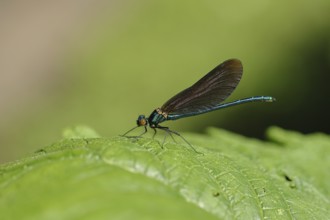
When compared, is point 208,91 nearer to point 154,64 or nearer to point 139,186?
point 139,186

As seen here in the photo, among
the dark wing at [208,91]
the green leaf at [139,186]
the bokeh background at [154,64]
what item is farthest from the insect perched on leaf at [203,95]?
the bokeh background at [154,64]

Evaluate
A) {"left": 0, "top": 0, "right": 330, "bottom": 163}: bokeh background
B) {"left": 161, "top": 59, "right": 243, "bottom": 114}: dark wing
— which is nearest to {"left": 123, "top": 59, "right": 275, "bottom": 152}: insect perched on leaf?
{"left": 161, "top": 59, "right": 243, "bottom": 114}: dark wing

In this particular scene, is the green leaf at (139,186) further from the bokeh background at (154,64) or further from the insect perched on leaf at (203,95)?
the bokeh background at (154,64)

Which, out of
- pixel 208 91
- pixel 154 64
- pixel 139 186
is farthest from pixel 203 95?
pixel 154 64

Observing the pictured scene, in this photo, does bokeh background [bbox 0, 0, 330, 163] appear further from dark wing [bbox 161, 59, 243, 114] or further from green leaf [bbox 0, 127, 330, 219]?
green leaf [bbox 0, 127, 330, 219]

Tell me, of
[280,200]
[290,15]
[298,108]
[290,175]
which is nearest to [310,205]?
[280,200]

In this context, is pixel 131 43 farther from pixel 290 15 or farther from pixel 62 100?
pixel 290 15
